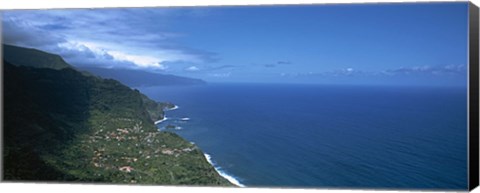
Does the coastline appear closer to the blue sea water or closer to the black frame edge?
the blue sea water

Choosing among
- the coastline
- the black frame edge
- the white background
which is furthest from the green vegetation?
the black frame edge

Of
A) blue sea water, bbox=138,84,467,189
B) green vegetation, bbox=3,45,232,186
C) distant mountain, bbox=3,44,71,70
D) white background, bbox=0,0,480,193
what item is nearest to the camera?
blue sea water, bbox=138,84,467,189

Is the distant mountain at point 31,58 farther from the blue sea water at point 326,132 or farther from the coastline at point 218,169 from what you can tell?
the coastline at point 218,169

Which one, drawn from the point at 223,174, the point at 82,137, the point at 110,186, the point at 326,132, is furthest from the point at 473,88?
the point at 82,137

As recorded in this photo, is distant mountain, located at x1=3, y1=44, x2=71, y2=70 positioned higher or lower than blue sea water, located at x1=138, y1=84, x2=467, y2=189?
higher

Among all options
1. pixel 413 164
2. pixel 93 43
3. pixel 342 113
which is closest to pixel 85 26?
pixel 93 43

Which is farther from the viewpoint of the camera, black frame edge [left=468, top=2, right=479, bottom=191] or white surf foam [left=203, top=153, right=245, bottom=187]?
white surf foam [left=203, top=153, right=245, bottom=187]

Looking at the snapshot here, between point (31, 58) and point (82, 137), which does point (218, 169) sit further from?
point (31, 58)

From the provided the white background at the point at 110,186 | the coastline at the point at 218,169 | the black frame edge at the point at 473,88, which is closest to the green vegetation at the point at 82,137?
the coastline at the point at 218,169
